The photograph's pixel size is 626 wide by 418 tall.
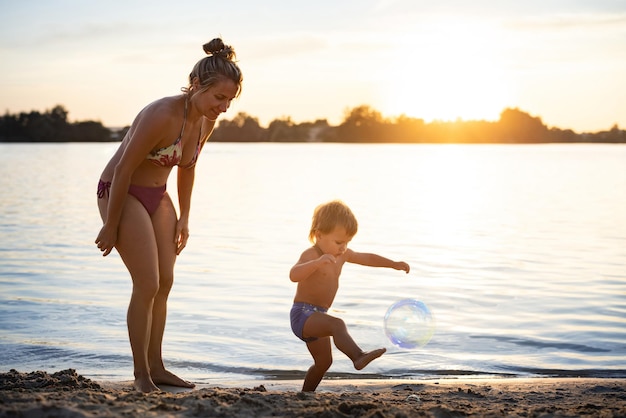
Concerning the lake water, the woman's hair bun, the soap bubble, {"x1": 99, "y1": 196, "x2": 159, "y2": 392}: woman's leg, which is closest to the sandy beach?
{"x1": 99, "y1": 196, "x2": 159, "y2": 392}: woman's leg

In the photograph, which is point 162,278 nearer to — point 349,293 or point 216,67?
point 216,67

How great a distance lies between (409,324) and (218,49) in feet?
12.0

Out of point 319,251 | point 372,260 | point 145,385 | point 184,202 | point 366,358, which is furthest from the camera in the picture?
point 184,202

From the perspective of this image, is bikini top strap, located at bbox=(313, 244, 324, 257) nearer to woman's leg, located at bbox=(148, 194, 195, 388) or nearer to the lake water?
woman's leg, located at bbox=(148, 194, 195, 388)

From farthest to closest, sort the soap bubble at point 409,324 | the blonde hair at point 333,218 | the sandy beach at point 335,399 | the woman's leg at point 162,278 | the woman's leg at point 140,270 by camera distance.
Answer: the soap bubble at point 409,324, the woman's leg at point 162,278, the blonde hair at point 333,218, the woman's leg at point 140,270, the sandy beach at point 335,399

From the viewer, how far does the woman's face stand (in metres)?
4.68

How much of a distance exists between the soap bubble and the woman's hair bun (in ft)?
9.90

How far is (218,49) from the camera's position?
4789mm

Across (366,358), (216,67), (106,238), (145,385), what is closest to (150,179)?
(106,238)

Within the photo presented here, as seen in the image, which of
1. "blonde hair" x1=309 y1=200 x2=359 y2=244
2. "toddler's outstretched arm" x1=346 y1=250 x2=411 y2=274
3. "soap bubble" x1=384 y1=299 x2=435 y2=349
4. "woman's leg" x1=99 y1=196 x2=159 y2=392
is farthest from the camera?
"soap bubble" x1=384 y1=299 x2=435 y2=349

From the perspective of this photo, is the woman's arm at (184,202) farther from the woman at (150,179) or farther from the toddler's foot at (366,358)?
the toddler's foot at (366,358)

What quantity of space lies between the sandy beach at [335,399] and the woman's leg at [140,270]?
24cm

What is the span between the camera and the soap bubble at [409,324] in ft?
22.6

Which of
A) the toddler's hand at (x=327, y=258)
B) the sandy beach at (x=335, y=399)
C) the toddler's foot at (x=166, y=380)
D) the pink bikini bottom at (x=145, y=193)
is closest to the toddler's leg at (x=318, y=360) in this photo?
the sandy beach at (x=335, y=399)
